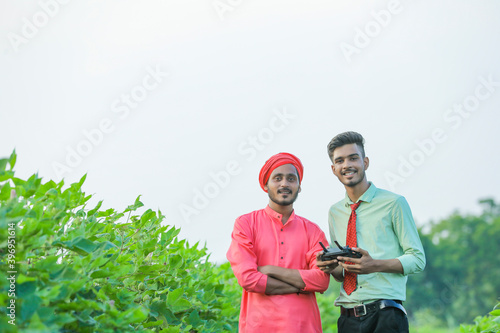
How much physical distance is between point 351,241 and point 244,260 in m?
0.75

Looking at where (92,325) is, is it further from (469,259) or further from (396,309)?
(469,259)

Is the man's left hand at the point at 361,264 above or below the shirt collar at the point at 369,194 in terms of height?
below

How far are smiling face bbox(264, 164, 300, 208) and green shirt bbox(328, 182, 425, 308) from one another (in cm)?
47

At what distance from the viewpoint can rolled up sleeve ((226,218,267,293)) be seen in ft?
9.99

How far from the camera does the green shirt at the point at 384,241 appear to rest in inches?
125

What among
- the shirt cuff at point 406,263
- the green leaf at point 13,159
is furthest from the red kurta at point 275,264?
the green leaf at point 13,159

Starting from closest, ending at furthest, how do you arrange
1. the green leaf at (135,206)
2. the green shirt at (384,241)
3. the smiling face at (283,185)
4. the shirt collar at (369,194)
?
1. the green leaf at (135,206)
2. the green shirt at (384,241)
3. the smiling face at (283,185)
4. the shirt collar at (369,194)

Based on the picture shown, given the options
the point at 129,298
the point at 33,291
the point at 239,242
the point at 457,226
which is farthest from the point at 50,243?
the point at 457,226

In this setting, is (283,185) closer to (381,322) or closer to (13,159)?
(381,322)

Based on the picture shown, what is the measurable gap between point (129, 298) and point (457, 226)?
65652 mm

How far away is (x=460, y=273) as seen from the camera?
2179 inches

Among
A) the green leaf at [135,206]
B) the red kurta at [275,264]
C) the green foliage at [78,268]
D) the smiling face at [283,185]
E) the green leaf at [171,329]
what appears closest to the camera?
the green foliage at [78,268]

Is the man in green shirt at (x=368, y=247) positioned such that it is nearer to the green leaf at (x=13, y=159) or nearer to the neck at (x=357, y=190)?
the neck at (x=357, y=190)

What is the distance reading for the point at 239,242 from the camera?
3.23 meters
